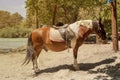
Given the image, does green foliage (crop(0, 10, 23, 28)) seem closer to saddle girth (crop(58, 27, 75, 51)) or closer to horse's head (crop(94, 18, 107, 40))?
saddle girth (crop(58, 27, 75, 51))

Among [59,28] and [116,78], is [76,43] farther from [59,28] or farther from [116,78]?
[116,78]

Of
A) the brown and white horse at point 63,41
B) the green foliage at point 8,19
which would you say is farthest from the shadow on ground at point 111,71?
the green foliage at point 8,19

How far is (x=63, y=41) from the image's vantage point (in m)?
11.1

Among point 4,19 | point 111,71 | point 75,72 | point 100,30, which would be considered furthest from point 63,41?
point 4,19

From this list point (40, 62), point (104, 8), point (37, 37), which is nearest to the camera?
point (37, 37)

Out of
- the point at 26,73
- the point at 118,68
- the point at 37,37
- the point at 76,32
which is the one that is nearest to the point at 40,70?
the point at 26,73

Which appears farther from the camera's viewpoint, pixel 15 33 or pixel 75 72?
pixel 15 33

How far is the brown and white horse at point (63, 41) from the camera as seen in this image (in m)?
10.9

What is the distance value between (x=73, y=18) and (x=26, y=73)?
21.3 meters

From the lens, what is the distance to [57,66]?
1209 cm

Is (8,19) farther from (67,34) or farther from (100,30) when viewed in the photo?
(100,30)

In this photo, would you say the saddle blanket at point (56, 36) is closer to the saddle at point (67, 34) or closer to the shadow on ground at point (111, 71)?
the saddle at point (67, 34)

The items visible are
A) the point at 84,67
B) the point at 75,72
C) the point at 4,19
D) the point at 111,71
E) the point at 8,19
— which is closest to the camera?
the point at 111,71

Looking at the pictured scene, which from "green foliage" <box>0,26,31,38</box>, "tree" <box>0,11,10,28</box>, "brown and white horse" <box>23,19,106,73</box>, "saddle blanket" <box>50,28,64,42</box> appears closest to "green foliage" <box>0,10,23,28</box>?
"tree" <box>0,11,10,28</box>
